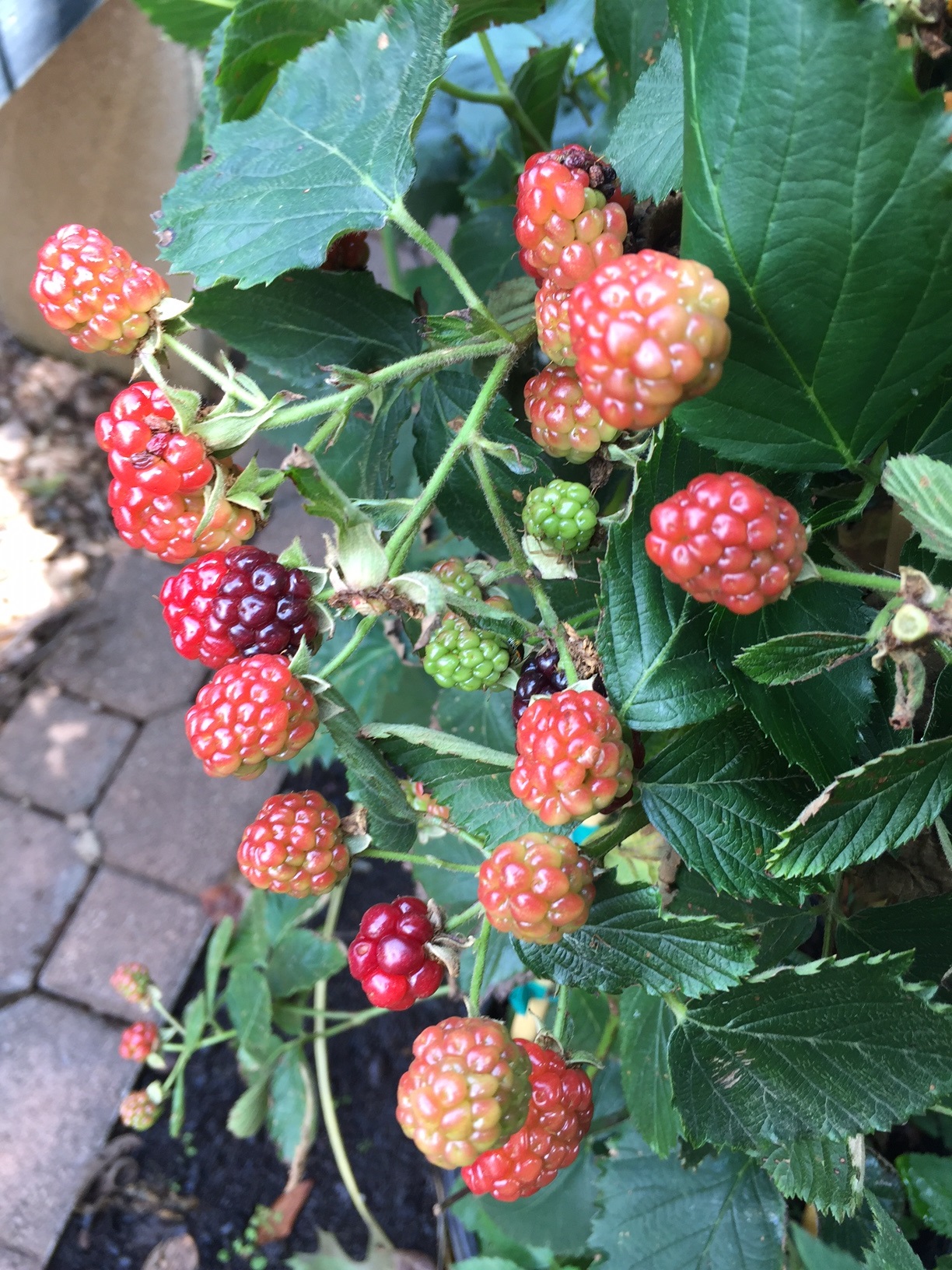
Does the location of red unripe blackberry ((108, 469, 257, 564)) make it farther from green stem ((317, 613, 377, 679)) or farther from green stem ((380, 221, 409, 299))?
green stem ((380, 221, 409, 299))

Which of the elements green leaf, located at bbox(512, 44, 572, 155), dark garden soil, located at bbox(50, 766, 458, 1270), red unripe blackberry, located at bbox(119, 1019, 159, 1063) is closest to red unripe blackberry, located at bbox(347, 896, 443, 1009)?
green leaf, located at bbox(512, 44, 572, 155)

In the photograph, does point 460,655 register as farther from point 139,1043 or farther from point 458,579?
point 139,1043

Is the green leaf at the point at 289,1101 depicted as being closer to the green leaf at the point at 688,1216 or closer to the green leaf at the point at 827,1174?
the green leaf at the point at 688,1216

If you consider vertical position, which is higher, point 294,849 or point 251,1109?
point 294,849

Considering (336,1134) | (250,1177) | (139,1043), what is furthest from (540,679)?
(250,1177)

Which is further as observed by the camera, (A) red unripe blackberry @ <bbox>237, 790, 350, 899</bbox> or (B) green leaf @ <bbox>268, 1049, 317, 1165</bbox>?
(B) green leaf @ <bbox>268, 1049, 317, 1165</bbox>

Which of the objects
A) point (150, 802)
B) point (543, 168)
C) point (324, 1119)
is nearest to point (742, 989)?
point (543, 168)
